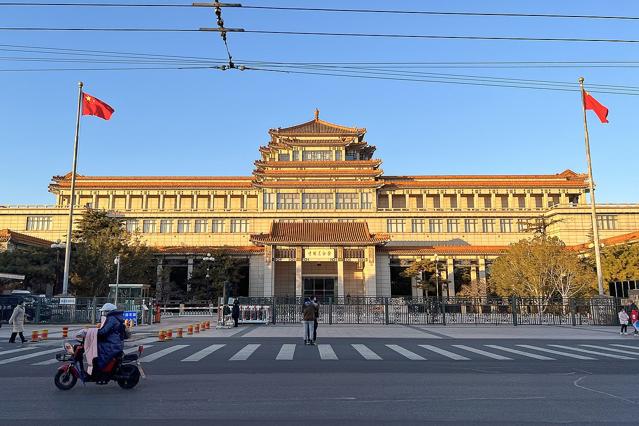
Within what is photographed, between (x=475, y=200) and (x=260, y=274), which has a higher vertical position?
(x=475, y=200)

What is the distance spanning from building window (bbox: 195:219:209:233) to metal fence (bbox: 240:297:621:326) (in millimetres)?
29553

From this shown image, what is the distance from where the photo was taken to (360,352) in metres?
14.2

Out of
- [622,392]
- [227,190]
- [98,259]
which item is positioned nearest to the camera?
[622,392]

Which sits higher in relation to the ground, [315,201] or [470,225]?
[315,201]

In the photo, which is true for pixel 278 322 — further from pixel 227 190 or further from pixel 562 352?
pixel 227 190

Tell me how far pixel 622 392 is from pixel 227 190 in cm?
5602

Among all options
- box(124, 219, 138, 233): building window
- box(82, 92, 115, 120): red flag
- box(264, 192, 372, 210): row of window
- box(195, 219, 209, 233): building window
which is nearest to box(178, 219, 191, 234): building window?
box(195, 219, 209, 233): building window

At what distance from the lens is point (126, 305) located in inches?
1116

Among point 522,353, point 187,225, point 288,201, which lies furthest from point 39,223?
point 522,353

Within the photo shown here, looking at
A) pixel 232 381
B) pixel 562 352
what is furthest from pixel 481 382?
pixel 562 352

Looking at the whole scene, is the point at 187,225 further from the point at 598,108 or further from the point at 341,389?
the point at 341,389

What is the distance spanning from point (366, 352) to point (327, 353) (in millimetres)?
1168

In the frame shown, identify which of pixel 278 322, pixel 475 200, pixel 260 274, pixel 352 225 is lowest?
pixel 278 322

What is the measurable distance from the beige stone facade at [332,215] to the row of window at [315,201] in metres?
0.12
